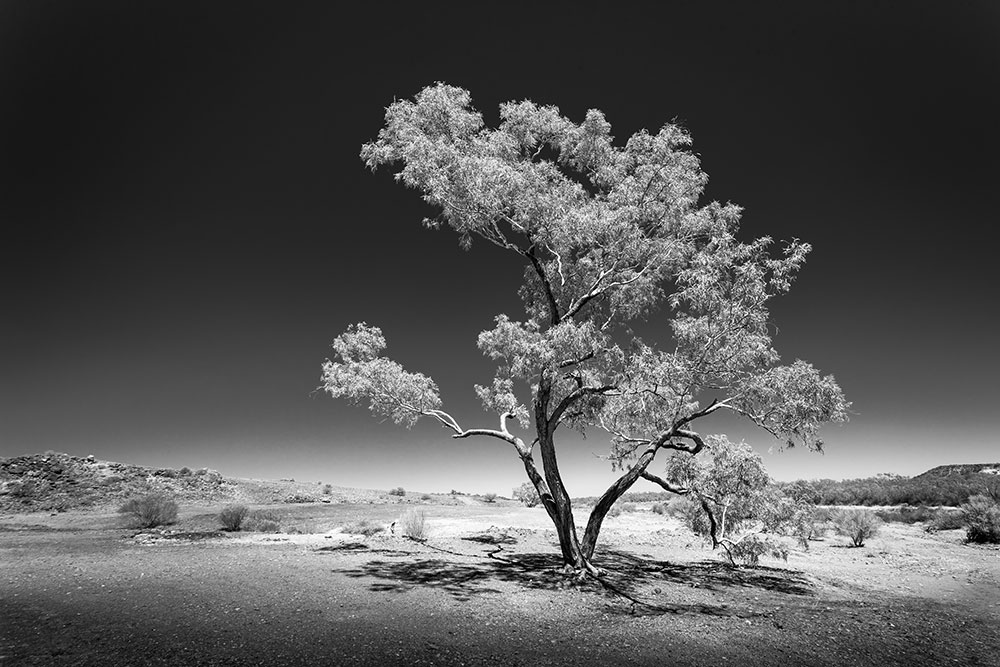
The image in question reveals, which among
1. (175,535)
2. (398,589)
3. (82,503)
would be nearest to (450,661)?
(398,589)

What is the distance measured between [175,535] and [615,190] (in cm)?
1574

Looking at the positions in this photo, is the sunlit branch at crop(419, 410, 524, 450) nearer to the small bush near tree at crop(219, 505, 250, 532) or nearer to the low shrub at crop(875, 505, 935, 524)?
the small bush near tree at crop(219, 505, 250, 532)

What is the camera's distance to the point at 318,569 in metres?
10.2

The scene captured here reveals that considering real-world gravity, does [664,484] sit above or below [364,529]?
above

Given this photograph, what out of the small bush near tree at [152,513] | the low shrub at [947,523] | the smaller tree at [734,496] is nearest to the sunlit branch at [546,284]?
the smaller tree at [734,496]

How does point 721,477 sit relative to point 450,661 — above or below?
above

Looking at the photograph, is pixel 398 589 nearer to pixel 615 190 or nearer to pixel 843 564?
pixel 615 190

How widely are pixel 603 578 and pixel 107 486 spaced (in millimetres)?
29640

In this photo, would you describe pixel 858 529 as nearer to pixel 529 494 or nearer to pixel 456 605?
pixel 529 494

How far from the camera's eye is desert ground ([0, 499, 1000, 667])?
5656mm

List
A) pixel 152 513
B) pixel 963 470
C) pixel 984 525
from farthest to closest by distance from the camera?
pixel 963 470 < pixel 984 525 < pixel 152 513

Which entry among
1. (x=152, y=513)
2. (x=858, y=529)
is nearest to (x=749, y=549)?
(x=858, y=529)

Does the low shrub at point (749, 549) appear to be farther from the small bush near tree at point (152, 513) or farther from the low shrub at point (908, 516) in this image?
the low shrub at point (908, 516)

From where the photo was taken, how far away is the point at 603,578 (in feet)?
33.9
